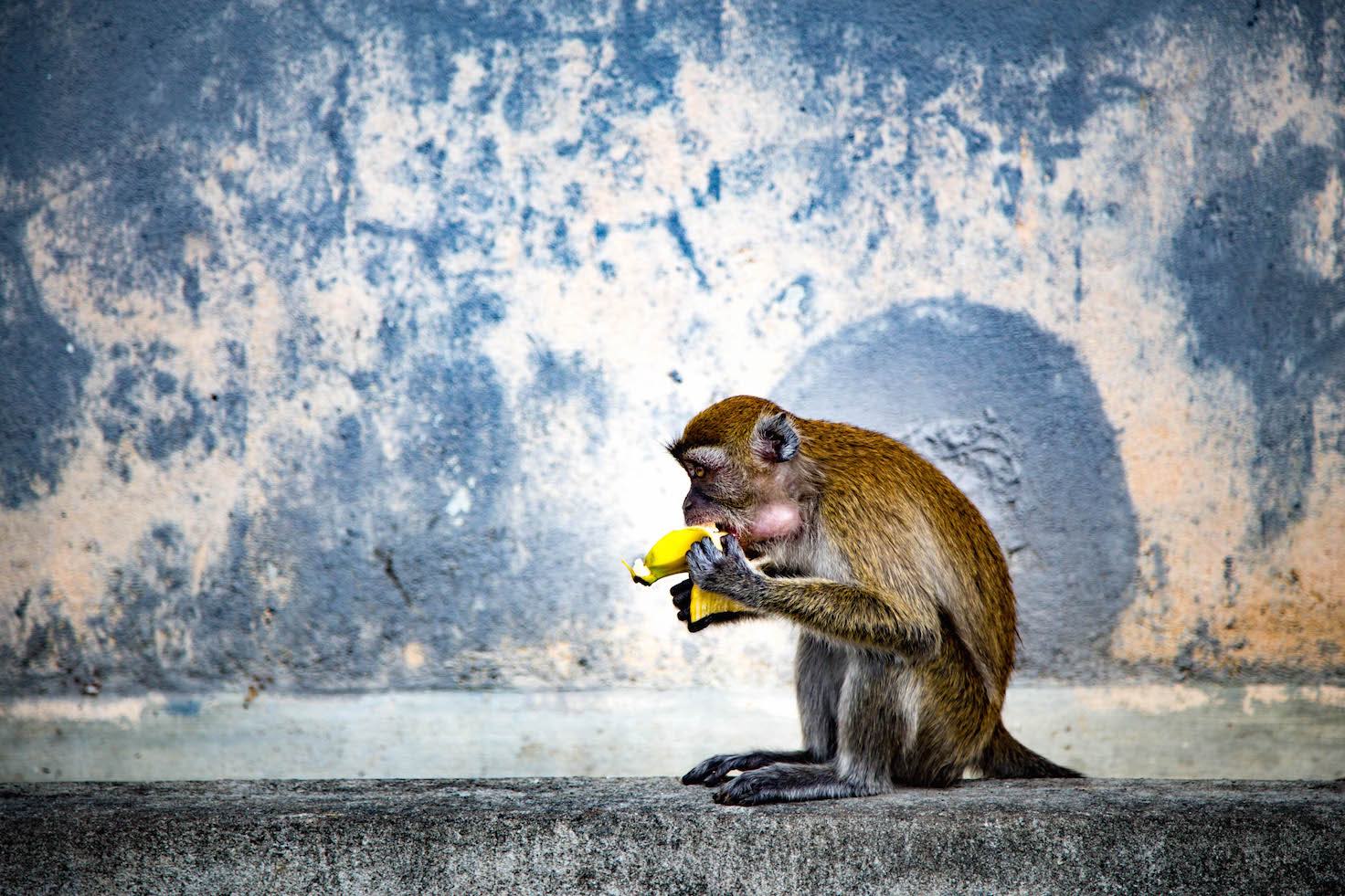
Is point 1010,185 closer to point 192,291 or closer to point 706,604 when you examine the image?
point 706,604

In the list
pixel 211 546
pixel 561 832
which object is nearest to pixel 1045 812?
pixel 561 832

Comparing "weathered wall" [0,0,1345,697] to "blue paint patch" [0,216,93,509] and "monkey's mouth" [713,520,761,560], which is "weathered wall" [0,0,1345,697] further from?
"monkey's mouth" [713,520,761,560]

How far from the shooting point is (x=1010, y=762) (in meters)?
2.75

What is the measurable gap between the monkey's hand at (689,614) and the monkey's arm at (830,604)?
9 cm

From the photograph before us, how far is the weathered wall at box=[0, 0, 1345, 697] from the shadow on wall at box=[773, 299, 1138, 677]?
0.01 metres

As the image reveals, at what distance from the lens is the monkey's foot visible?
264cm

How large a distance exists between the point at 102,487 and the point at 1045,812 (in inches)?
113

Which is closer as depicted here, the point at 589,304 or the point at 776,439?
the point at 776,439

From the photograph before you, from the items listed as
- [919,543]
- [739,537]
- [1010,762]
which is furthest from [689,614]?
[1010,762]

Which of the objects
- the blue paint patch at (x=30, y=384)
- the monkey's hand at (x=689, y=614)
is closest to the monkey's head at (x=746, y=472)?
the monkey's hand at (x=689, y=614)

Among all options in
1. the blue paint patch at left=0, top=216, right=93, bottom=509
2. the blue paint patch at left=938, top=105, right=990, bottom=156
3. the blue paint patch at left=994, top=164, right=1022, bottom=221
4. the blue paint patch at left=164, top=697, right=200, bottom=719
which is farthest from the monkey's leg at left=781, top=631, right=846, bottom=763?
the blue paint patch at left=0, top=216, right=93, bottom=509

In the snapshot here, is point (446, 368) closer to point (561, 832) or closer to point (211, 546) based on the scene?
point (211, 546)

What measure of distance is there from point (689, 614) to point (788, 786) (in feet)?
1.31

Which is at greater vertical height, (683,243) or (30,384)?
(683,243)
